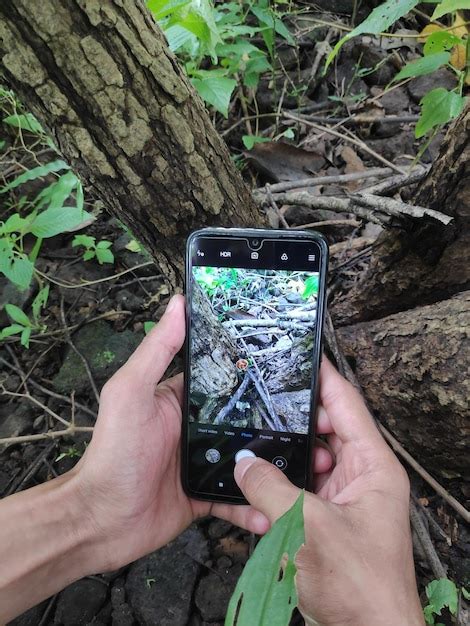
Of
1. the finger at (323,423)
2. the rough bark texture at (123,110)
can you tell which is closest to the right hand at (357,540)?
the finger at (323,423)

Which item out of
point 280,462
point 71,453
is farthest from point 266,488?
point 71,453

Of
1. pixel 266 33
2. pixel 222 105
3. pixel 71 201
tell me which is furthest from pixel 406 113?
pixel 71 201

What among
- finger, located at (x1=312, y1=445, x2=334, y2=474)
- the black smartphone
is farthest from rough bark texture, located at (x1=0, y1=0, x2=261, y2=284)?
finger, located at (x1=312, y1=445, x2=334, y2=474)

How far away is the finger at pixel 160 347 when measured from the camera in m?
1.04

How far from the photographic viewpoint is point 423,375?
105 cm

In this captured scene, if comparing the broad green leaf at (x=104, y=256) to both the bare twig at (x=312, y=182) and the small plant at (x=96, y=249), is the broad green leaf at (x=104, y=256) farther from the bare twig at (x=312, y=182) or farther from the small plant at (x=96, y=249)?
the bare twig at (x=312, y=182)

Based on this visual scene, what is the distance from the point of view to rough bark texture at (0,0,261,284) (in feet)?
2.51

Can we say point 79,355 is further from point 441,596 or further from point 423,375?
point 441,596

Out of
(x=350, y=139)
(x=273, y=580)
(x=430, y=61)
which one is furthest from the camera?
(x=350, y=139)

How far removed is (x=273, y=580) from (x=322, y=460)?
0.55 meters

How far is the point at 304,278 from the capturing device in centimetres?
110

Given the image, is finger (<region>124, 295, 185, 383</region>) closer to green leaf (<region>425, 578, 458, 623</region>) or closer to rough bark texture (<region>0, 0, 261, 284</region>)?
rough bark texture (<region>0, 0, 261, 284</region>)

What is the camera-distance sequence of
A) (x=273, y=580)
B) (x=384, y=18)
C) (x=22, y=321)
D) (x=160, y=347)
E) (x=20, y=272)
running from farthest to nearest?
1. (x=22, y=321)
2. (x=20, y=272)
3. (x=160, y=347)
4. (x=384, y=18)
5. (x=273, y=580)

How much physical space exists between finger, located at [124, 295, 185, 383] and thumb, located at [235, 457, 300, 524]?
284 mm
